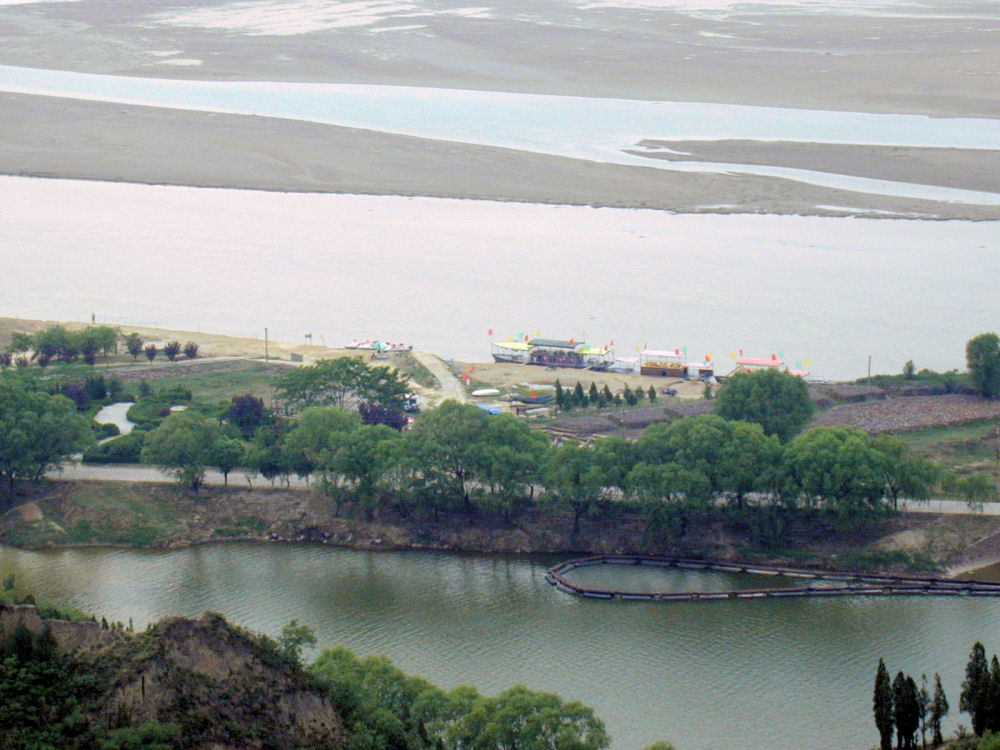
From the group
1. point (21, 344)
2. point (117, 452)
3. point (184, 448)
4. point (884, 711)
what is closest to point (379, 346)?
point (21, 344)

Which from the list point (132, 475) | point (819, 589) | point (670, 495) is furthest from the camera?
point (132, 475)

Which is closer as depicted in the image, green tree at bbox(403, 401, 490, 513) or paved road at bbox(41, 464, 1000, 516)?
green tree at bbox(403, 401, 490, 513)

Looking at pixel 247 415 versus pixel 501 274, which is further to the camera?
pixel 501 274

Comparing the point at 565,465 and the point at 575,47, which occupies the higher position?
the point at 575,47

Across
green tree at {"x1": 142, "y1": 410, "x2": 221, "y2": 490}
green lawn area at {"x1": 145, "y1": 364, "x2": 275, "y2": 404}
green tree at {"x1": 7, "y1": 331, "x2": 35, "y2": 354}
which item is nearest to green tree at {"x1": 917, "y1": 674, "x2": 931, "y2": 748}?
green tree at {"x1": 142, "y1": 410, "x2": 221, "y2": 490}

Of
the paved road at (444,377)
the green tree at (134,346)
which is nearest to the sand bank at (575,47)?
the paved road at (444,377)

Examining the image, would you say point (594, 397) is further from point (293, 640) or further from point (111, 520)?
point (293, 640)

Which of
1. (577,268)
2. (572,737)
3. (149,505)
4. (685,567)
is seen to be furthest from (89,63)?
(572,737)

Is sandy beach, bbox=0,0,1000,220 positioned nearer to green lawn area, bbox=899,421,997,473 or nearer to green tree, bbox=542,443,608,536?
green lawn area, bbox=899,421,997,473
